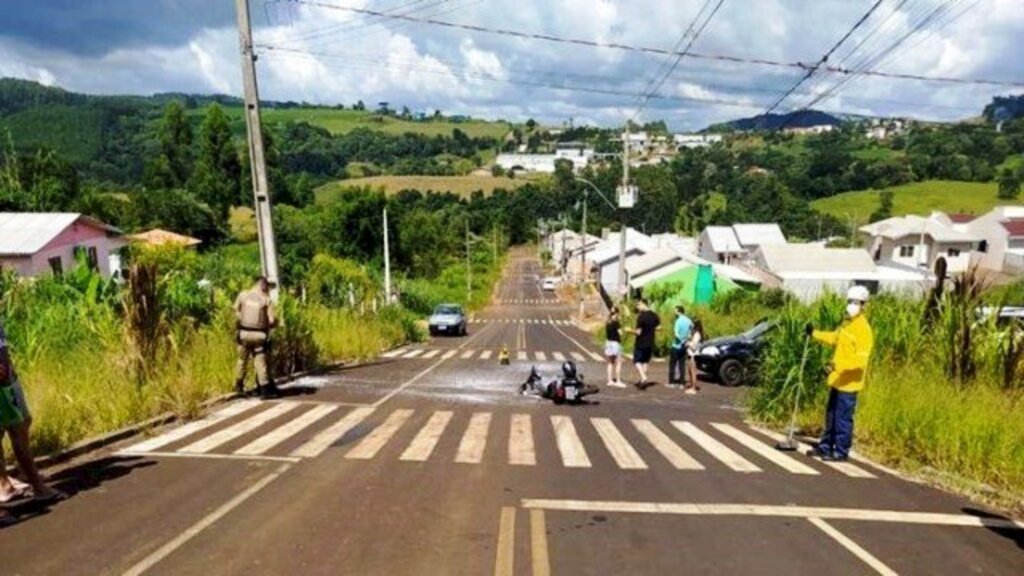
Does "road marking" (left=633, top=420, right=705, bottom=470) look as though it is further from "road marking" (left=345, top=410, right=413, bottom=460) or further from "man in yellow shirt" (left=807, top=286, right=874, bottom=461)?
"road marking" (left=345, top=410, right=413, bottom=460)

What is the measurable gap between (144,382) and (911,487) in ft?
33.4

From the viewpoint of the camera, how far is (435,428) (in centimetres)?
991

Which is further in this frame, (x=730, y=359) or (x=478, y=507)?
(x=730, y=359)

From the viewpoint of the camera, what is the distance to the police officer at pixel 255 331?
11797 millimetres

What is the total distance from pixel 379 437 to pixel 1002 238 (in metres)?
78.6

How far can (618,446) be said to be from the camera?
364 inches

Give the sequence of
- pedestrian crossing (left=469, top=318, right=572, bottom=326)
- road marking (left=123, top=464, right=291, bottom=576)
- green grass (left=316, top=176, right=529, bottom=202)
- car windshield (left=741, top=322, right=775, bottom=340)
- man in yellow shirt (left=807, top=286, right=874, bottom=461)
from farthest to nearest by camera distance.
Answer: green grass (left=316, top=176, right=529, bottom=202), pedestrian crossing (left=469, top=318, right=572, bottom=326), car windshield (left=741, top=322, right=775, bottom=340), man in yellow shirt (left=807, top=286, right=874, bottom=461), road marking (left=123, top=464, right=291, bottom=576)

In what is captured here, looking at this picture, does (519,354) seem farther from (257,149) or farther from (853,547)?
(853,547)

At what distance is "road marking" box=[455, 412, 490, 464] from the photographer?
8.20 metres

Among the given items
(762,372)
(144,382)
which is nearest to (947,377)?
(762,372)

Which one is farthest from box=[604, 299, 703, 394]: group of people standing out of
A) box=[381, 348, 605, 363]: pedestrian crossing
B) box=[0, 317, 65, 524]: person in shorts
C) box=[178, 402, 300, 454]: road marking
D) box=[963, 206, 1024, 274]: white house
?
box=[963, 206, 1024, 274]: white house

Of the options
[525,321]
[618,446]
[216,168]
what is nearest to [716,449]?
[618,446]

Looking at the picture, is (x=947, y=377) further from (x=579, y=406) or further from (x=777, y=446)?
(x=579, y=406)

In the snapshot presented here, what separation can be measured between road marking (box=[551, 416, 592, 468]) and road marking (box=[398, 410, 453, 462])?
1.62 m
